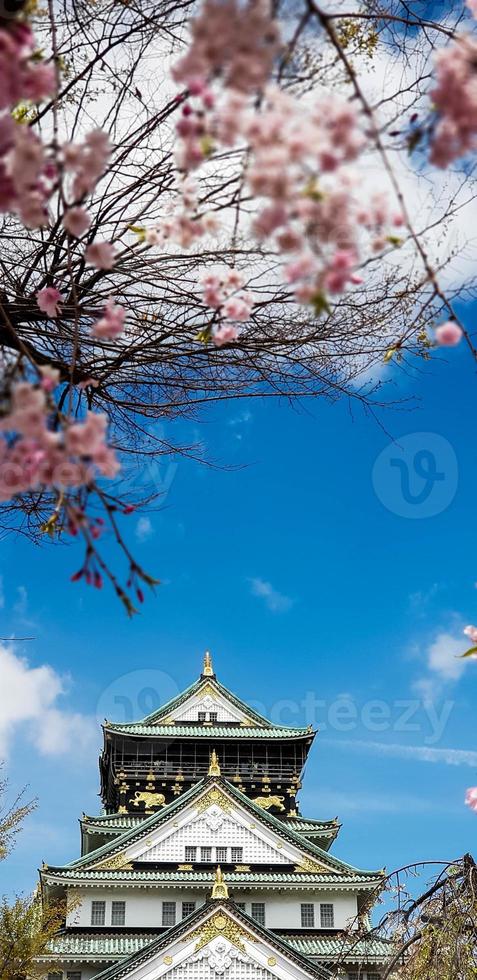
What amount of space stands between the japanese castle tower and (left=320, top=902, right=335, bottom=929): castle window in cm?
2

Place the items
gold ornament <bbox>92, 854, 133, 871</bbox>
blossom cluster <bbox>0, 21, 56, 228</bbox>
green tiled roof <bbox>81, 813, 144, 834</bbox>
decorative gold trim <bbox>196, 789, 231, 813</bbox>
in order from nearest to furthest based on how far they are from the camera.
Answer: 1. blossom cluster <bbox>0, 21, 56, 228</bbox>
2. gold ornament <bbox>92, 854, 133, 871</bbox>
3. decorative gold trim <bbox>196, 789, 231, 813</bbox>
4. green tiled roof <bbox>81, 813, 144, 834</bbox>

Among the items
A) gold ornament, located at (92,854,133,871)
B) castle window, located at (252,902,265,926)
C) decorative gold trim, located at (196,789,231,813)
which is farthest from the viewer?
decorative gold trim, located at (196,789,231,813)

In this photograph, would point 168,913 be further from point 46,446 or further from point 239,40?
point 239,40

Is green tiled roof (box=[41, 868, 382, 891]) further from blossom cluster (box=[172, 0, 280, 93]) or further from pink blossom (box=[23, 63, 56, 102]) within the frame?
blossom cluster (box=[172, 0, 280, 93])

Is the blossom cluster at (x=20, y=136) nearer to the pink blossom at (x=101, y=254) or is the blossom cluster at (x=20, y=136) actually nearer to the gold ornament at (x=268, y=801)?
the pink blossom at (x=101, y=254)

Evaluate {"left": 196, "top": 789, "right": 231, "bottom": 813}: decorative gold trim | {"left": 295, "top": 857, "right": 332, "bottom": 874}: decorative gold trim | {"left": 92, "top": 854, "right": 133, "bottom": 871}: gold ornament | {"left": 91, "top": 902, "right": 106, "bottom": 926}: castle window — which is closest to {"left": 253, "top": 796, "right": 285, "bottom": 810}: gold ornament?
{"left": 196, "top": 789, "right": 231, "bottom": 813}: decorative gold trim

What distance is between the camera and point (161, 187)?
5770 millimetres

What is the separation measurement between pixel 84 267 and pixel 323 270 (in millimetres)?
3772

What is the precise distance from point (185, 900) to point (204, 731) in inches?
197

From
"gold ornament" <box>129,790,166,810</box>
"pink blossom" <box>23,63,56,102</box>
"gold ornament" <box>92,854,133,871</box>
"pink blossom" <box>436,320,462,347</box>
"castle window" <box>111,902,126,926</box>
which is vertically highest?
"gold ornament" <box>129,790,166,810</box>

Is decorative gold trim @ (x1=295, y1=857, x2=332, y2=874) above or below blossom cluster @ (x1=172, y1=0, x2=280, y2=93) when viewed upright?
above

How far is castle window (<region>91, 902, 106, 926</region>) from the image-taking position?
72.2 ft

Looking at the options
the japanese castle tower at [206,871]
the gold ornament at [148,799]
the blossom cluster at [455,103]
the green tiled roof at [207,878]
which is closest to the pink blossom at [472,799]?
the blossom cluster at [455,103]

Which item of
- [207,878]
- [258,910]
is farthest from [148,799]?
[258,910]
